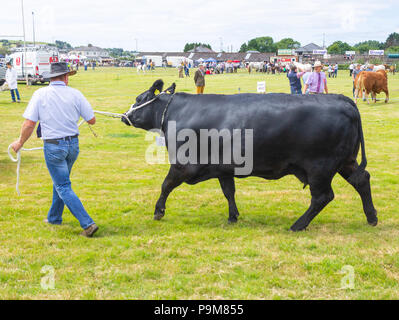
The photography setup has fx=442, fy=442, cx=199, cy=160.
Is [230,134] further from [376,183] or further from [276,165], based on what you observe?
[376,183]

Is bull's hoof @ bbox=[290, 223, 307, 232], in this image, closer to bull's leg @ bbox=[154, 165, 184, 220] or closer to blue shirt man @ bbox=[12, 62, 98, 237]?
bull's leg @ bbox=[154, 165, 184, 220]

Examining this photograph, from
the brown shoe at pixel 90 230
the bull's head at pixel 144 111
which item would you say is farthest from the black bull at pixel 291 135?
the brown shoe at pixel 90 230

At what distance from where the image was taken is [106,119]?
1702cm

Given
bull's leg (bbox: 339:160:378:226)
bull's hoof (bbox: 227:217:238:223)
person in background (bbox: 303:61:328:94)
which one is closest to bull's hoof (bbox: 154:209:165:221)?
bull's hoof (bbox: 227:217:238:223)

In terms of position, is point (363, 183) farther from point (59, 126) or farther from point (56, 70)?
point (56, 70)

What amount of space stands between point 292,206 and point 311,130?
5.95ft

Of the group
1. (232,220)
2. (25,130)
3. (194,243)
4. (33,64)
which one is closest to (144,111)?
(25,130)

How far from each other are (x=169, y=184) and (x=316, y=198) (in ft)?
6.46

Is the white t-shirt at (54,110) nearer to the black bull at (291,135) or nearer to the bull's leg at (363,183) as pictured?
the black bull at (291,135)

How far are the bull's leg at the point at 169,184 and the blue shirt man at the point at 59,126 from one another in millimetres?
1011

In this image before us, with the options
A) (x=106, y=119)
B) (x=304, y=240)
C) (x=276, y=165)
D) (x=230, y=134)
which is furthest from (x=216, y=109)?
(x=106, y=119)

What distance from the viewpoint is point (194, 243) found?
5.45m

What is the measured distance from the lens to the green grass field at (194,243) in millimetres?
4246

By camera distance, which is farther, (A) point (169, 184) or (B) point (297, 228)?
(A) point (169, 184)
